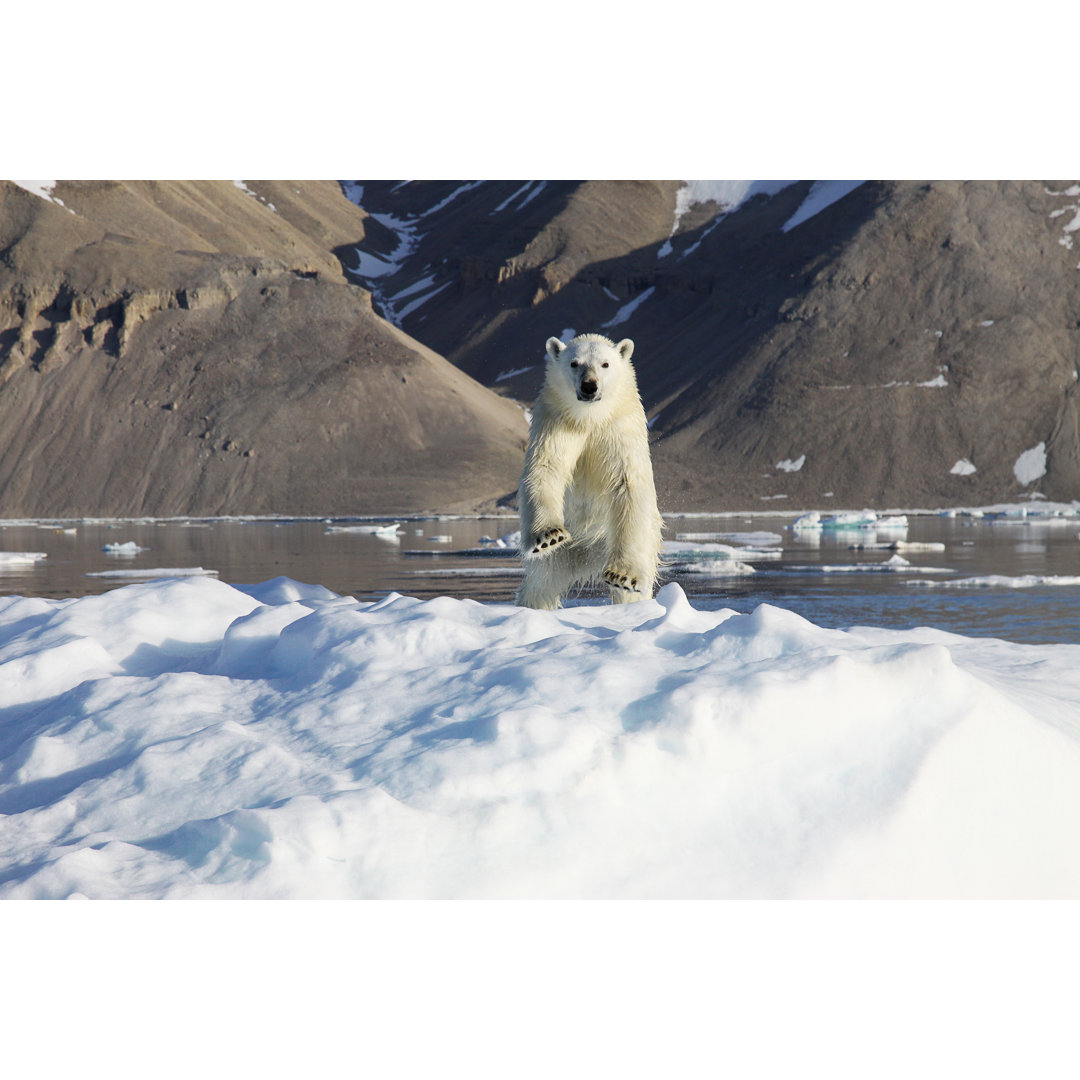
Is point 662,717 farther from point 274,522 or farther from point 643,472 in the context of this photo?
point 274,522

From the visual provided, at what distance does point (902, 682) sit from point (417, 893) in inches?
77.4

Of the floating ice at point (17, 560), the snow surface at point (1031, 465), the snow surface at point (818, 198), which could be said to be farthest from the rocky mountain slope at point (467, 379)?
the floating ice at point (17, 560)

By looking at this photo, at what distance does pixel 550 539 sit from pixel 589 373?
1.07 m

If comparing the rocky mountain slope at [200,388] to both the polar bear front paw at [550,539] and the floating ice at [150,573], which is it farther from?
the polar bear front paw at [550,539]

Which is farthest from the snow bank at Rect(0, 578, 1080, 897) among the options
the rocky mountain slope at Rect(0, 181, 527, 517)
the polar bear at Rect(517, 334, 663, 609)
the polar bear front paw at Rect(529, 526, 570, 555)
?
the rocky mountain slope at Rect(0, 181, 527, 517)

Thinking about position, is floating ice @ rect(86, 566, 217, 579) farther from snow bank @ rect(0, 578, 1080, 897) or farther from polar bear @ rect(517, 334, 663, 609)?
snow bank @ rect(0, 578, 1080, 897)

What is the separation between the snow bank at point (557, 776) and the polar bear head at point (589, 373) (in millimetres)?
2004

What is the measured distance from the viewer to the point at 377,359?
78688 mm

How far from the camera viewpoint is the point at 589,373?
6512 millimetres

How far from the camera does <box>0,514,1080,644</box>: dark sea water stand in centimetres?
1384

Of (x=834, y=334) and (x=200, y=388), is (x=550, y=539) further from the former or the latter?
(x=834, y=334)

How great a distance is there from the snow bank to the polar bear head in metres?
2.00

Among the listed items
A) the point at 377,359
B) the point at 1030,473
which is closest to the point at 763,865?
the point at 1030,473

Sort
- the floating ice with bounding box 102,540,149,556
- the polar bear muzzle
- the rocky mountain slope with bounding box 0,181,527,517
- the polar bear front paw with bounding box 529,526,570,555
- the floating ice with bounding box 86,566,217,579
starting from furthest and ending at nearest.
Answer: the rocky mountain slope with bounding box 0,181,527,517
the floating ice with bounding box 102,540,149,556
the floating ice with bounding box 86,566,217,579
the polar bear muzzle
the polar bear front paw with bounding box 529,526,570,555
